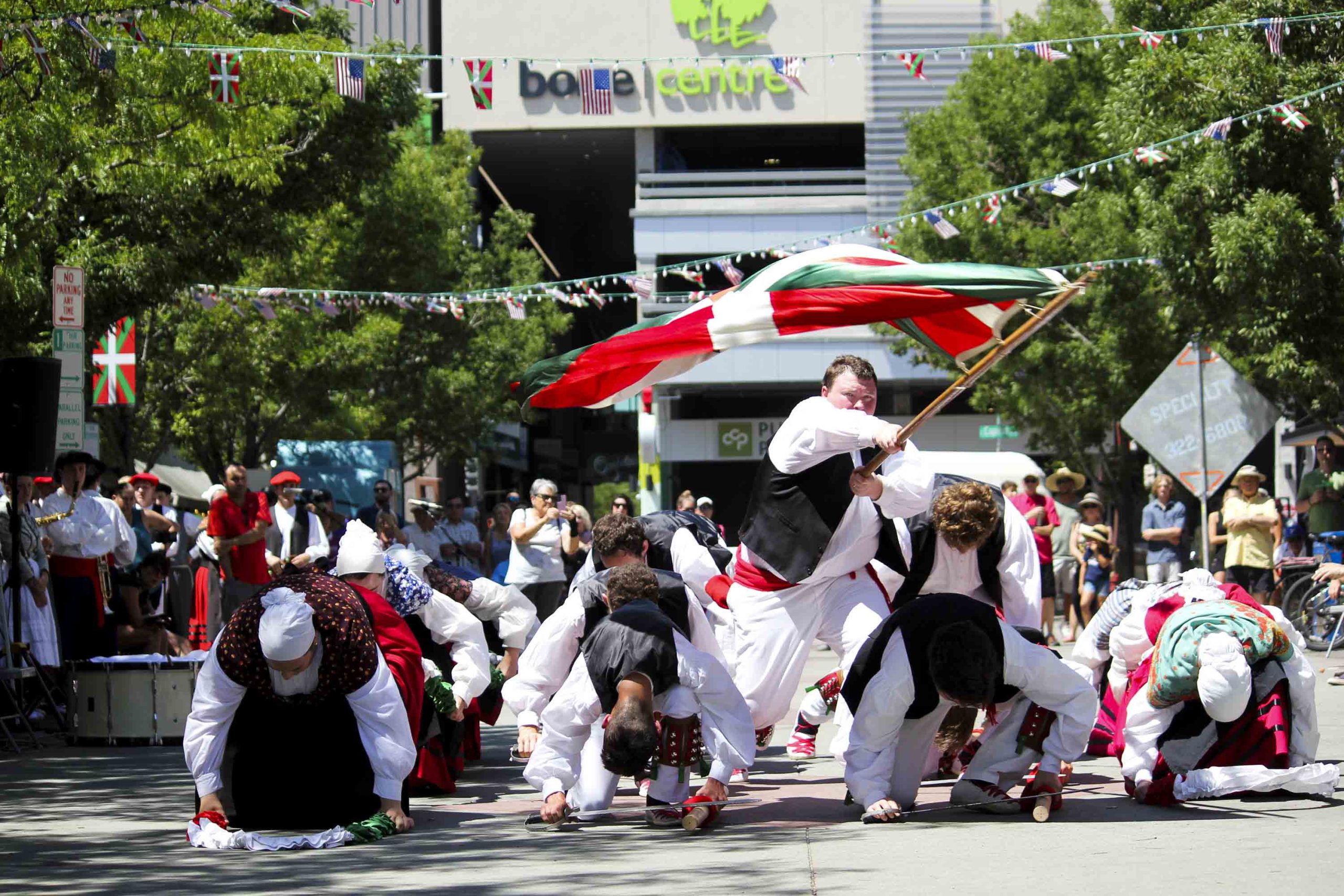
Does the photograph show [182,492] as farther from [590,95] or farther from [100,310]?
[100,310]

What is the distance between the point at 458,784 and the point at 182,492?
24.9 m

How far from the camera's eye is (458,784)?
31.1ft

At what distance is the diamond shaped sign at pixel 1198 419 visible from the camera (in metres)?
16.0

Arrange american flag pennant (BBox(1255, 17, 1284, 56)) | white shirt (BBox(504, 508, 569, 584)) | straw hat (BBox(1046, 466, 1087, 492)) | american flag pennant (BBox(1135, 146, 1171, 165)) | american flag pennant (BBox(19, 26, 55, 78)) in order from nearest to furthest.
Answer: american flag pennant (BBox(19, 26, 55, 78))
white shirt (BBox(504, 508, 569, 584))
american flag pennant (BBox(1255, 17, 1284, 56))
american flag pennant (BBox(1135, 146, 1171, 165))
straw hat (BBox(1046, 466, 1087, 492))

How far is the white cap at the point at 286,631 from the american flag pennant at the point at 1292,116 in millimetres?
12568

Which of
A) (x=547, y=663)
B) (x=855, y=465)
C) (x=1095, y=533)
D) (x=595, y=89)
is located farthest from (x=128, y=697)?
(x=1095, y=533)

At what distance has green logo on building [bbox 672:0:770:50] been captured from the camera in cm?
5034

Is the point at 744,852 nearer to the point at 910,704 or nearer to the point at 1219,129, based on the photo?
the point at 910,704

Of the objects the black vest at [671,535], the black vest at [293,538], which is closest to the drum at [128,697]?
the black vest at [671,535]

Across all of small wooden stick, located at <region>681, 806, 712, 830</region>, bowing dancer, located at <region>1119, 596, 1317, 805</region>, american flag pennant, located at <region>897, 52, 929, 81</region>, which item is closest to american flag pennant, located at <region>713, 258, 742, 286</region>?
american flag pennant, located at <region>897, 52, 929, 81</region>

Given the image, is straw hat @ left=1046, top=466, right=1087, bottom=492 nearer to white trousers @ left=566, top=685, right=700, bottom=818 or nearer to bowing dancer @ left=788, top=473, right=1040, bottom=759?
bowing dancer @ left=788, top=473, right=1040, bottom=759

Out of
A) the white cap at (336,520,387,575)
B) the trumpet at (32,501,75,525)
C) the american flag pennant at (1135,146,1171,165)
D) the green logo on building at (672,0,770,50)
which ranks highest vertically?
the green logo on building at (672,0,770,50)

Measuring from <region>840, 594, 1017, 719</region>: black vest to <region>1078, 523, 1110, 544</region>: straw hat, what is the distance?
12109 millimetres

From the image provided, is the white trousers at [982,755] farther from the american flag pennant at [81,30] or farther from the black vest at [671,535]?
the american flag pennant at [81,30]
